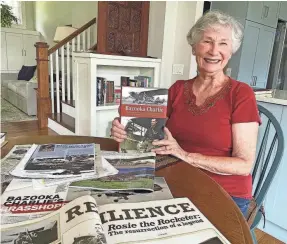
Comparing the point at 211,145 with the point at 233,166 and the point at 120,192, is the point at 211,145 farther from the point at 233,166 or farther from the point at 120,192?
the point at 120,192

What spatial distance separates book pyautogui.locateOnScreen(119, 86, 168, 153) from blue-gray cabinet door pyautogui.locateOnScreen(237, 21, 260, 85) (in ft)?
9.26

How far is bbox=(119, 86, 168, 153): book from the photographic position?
2.90ft

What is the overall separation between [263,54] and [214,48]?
3.07 m

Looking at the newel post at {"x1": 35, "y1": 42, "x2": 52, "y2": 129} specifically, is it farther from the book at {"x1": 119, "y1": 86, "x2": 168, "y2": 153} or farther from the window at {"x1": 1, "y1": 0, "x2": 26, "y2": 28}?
the window at {"x1": 1, "y1": 0, "x2": 26, "y2": 28}

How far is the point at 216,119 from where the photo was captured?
104 cm

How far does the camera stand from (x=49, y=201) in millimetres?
592

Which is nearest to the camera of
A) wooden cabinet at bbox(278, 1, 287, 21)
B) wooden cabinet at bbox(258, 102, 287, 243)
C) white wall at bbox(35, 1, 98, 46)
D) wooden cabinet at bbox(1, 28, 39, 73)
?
wooden cabinet at bbox(258, 102, 287, 243)

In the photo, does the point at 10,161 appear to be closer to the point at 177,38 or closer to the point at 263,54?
the point at 177,38

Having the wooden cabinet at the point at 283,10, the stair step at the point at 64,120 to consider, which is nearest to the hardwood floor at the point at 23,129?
the stair step at the point at 64,120

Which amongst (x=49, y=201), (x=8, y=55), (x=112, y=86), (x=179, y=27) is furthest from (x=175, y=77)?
(x=8, y=55)

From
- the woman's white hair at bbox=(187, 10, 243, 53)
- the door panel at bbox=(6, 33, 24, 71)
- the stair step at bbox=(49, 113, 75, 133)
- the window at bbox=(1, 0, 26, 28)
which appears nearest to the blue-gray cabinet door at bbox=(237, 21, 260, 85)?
the stair step at bbox=(49, 113, 75, 133)

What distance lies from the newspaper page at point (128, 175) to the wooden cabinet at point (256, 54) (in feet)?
9.55

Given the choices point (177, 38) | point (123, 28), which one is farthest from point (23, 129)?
point (177, 38)

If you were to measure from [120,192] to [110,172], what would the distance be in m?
0.12
